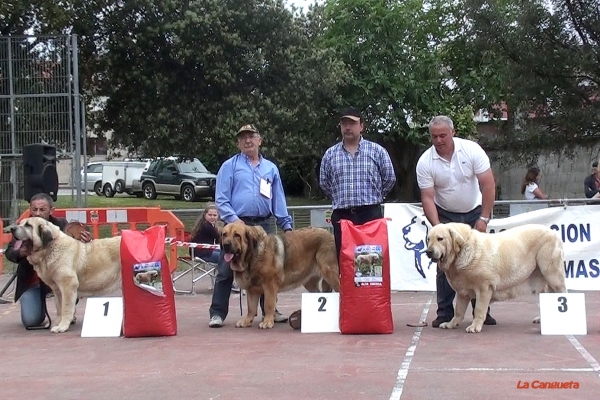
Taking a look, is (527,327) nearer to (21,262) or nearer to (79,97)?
(21,262)

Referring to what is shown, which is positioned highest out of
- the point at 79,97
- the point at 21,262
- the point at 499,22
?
the point at 499,22

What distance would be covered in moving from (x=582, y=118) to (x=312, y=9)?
323 inches

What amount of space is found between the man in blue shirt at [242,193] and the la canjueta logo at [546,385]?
3527 mm

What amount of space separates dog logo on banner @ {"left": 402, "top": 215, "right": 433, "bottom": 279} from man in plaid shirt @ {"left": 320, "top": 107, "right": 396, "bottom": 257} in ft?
11.4

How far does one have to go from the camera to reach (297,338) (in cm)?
782

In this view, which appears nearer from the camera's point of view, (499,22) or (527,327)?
(527,327)

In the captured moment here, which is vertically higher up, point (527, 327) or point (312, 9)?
point (312, 9)

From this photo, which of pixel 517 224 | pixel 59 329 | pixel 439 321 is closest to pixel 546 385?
pixel 439 321

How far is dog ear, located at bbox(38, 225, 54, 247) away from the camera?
8.43 metres

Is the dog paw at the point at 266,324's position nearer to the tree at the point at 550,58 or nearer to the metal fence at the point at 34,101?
the metal fence at the point at 34,101

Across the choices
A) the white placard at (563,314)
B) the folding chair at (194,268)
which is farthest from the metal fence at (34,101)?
the white placard at (563,314)

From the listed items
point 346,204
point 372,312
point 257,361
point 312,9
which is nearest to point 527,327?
point 372,312

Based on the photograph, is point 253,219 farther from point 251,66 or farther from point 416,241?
point 251,66

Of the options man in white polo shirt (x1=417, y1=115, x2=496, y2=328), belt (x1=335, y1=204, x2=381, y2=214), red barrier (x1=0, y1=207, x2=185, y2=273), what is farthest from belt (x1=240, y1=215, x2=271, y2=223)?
red barrier (x1=0, y1=207, x2=185, y2=273)
